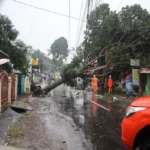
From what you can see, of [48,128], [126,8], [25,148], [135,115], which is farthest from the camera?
[126,8]

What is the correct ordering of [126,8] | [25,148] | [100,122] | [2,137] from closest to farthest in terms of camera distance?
1. [25,148]
2. [2,137]
3. [100,122]
4. [126,8]

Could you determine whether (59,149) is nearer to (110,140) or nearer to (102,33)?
(110,140)

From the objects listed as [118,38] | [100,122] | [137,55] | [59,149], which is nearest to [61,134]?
[59,149]

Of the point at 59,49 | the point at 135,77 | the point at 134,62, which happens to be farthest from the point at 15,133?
the point at 59,49

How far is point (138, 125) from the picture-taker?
3.87 m

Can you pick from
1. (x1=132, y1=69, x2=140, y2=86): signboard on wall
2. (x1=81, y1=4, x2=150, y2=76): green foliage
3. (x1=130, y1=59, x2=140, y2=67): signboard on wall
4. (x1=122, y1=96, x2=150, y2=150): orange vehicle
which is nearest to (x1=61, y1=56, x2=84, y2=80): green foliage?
(x1=81, y1=4, x2=150, y2=76): green foliage

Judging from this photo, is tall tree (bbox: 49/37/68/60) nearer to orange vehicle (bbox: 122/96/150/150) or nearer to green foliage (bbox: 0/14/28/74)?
green foliage (bbox: 0/14/28/74)

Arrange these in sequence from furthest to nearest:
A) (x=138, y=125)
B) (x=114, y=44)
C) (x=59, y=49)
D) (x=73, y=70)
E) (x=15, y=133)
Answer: (x=59, y=49) < (x=114, y=44) < (x=73, y=70) < (x=15, y=133) < (x=138, y=125)

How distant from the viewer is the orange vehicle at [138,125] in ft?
12.5

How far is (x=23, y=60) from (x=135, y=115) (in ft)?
52.4

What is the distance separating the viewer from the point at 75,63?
66.3ft

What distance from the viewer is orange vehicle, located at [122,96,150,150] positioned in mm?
3799

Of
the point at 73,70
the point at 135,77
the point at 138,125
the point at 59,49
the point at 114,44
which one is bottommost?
the point at 138,125

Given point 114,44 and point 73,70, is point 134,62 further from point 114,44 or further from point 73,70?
point 73,70
